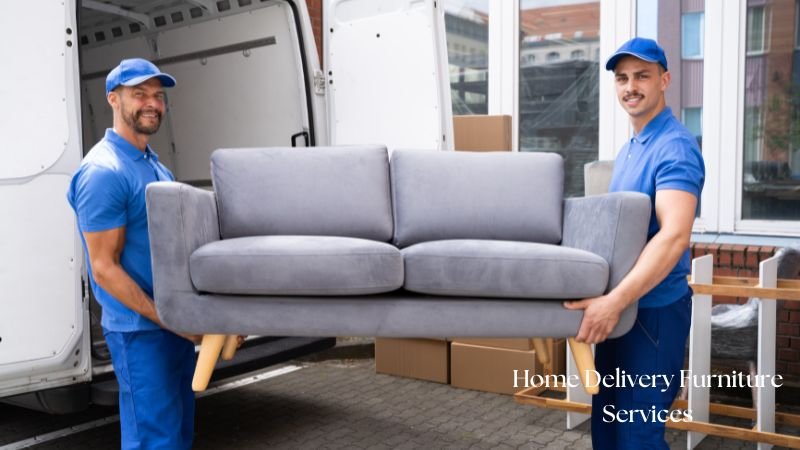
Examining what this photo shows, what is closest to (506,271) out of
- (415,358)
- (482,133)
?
(415,358)

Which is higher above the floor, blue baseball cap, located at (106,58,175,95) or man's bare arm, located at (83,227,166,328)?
blue baseball cap, located at (106,58,175,95)

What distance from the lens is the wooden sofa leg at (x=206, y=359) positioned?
2.26 m

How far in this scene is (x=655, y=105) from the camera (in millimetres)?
2412

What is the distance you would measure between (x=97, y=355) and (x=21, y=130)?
3.05 ft

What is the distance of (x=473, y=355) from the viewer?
4375 millimetres

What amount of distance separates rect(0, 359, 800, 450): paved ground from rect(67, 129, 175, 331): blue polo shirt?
53.6 inches

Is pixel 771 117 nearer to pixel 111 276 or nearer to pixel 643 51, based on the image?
pixel 643 51

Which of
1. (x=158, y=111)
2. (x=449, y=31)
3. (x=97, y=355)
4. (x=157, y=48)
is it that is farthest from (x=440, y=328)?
(x=449, y=31)

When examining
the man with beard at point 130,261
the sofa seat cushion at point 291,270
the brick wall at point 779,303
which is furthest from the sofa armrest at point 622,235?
the brick wall at point 779,303

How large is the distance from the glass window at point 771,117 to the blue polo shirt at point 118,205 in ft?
12.0

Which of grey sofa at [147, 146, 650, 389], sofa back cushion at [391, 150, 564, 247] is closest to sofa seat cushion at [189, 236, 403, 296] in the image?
grey sofa at [147, 146, 650, 389]

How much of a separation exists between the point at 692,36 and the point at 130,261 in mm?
3808

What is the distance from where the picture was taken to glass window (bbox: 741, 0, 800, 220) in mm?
4402

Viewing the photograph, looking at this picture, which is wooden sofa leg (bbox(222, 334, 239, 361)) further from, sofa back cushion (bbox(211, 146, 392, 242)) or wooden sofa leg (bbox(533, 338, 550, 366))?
wooden sofa leg (bbox(533, 338, 550, 366))
